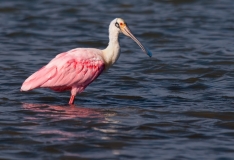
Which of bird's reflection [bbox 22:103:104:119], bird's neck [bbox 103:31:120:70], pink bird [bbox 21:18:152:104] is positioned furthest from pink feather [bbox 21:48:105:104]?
bird's reflection [bbox 22:103:104:119]

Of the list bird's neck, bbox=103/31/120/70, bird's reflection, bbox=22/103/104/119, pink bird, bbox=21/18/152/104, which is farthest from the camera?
bird's neck, bbox=103/31/120/70

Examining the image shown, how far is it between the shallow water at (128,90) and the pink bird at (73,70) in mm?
318

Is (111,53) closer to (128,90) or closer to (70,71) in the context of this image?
(70,71)

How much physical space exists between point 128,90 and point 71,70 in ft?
5.26

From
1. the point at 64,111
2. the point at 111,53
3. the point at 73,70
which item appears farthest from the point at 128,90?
the point at 64,111

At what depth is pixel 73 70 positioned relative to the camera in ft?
35.2

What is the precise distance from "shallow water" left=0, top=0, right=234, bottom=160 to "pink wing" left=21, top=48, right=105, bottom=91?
0.35 m

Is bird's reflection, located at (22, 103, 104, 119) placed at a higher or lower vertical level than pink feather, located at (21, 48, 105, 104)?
lower

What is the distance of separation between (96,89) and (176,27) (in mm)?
6666

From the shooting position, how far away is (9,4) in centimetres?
2131

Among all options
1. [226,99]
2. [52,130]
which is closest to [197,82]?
[226,99]

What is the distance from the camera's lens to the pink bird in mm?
10594

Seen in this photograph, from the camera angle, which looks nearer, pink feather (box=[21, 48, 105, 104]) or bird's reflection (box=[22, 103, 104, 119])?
bird's reflection (box=[22, 103, 104, 119])

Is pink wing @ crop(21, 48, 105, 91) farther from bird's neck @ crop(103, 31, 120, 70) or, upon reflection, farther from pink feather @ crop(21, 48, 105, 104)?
bird's neck @ crop(103, 31, 120, 70)
